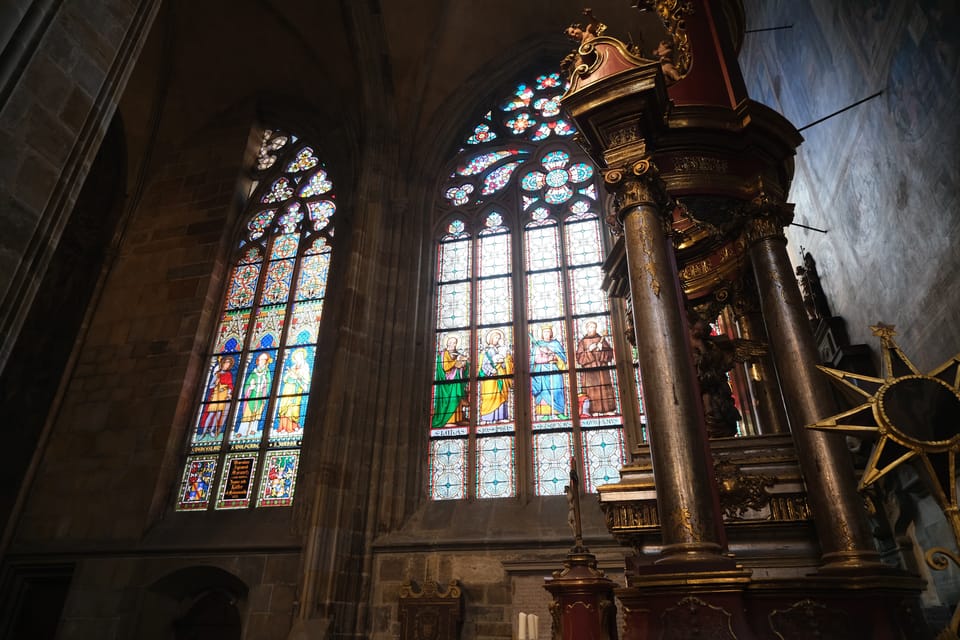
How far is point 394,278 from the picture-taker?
28.6 feet

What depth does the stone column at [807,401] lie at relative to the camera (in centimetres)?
331

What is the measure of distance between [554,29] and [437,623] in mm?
8968

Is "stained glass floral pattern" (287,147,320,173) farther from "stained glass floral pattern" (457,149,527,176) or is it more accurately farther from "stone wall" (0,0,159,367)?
"stone wall" (0,0,159,367)

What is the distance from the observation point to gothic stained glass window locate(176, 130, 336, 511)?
27.0ft

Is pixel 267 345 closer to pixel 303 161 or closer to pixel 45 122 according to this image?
pixel 303 161

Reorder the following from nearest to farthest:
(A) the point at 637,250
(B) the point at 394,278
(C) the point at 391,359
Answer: (A) the point at 637,250
(C) the point at 391,359
(B) the point at 394,278

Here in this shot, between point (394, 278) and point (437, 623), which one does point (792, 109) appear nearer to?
point (394, 278)

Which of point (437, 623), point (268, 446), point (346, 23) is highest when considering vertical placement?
point (346, 23)

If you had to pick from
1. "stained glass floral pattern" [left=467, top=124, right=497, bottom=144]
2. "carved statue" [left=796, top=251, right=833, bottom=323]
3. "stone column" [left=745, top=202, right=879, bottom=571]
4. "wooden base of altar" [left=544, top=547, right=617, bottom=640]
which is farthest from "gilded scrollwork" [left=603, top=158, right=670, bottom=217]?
"stained glass floral pattern" [left=467, top=124, right=497, bottom=144]

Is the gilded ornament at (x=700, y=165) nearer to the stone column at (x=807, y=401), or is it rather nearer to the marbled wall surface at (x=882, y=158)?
the stone column at (x=807, y=401)

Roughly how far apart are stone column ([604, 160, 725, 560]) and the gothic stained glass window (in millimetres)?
5817

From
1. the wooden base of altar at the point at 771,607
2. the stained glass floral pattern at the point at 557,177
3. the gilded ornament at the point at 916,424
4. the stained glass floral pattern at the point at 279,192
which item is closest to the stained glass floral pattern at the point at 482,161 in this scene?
the stained glass floral pattern at the point at 557,177

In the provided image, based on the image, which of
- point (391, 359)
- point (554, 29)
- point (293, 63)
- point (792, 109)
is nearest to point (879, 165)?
point (792, 109)

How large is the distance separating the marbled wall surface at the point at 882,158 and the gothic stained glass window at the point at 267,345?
6.44 m
